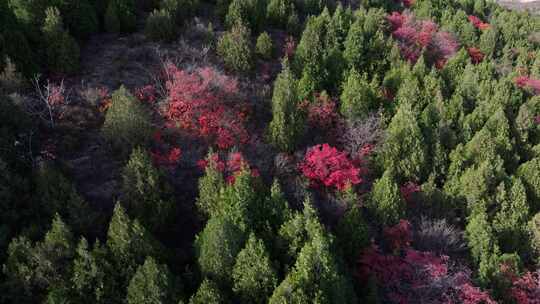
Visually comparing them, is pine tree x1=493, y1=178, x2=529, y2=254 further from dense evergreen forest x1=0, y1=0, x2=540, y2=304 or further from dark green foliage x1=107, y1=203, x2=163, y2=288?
dark green foliage x1=107, y1=203, x2=163, y2=288

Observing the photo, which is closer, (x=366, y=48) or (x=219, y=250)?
(x=219, y=250)

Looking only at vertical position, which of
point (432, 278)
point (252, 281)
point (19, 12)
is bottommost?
point (432, 278)

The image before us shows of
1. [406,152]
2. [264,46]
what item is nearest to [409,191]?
[406,152]

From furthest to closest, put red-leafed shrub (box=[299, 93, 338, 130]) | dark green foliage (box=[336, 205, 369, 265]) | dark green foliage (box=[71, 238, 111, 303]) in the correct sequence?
1. red-leafed shrub (box=[299, 93, 338, 130])
2. dark green foliage (box=[336, 205, 369, 265])
3. dark green foliage (box=[71, 238, 111, 303])

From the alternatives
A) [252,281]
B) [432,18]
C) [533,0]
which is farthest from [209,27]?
[533,0]

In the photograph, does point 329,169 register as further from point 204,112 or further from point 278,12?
point 278,12

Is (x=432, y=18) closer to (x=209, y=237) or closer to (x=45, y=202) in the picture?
(x=209, y=237)

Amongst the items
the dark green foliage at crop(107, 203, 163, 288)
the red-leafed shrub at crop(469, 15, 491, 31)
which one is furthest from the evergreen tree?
the red-leafed shrub at crop(469, 15, 491, 31)
